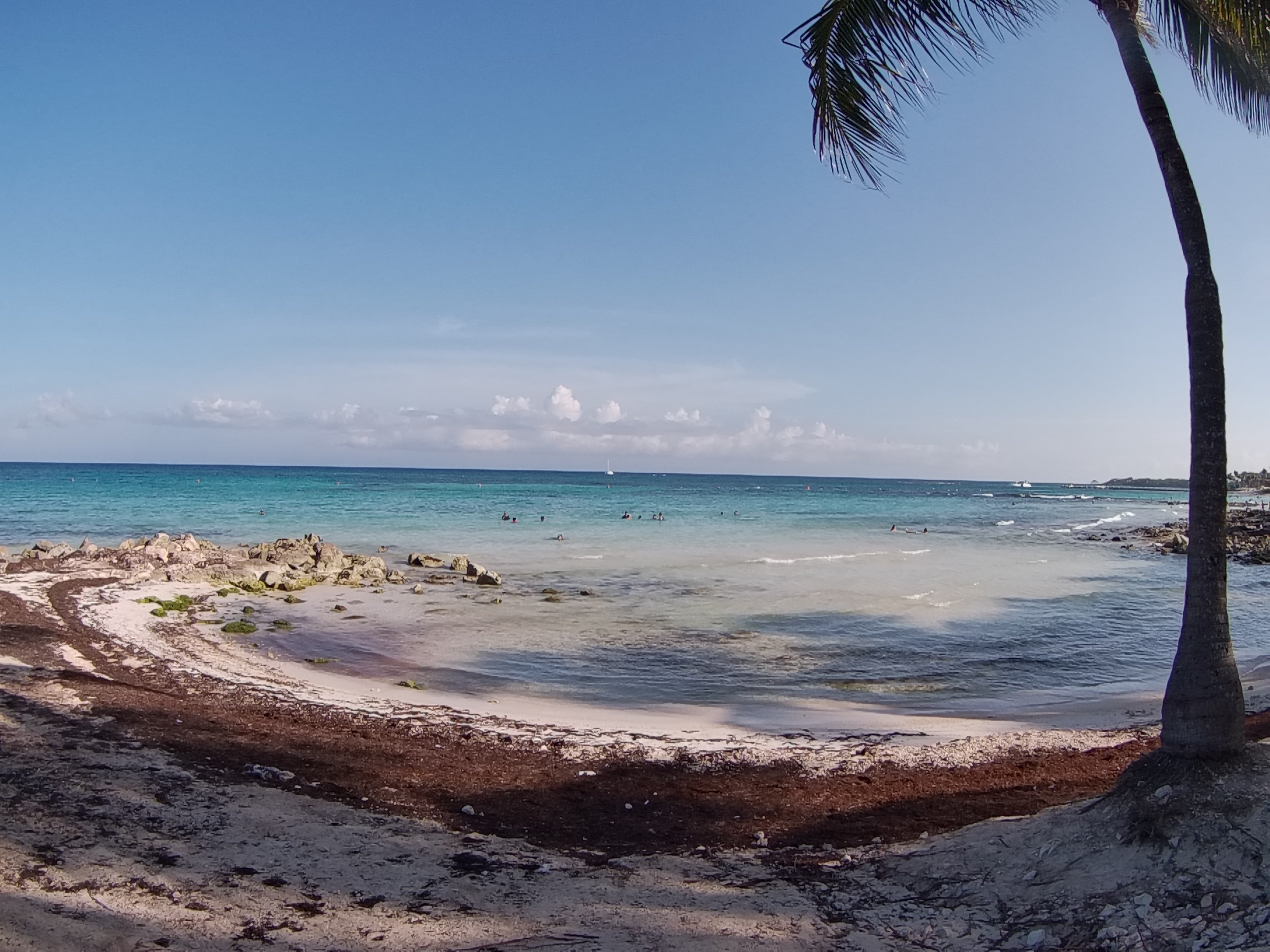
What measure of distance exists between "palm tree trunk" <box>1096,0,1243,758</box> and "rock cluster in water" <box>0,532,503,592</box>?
20852 millimetres

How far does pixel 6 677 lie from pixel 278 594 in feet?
38.3

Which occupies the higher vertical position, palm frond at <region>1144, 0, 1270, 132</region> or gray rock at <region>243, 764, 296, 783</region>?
palm frond at <region>1144, 0, 1270, 132</region>

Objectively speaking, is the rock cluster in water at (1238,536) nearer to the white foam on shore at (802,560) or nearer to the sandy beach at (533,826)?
the white foam on shore at (802,560)

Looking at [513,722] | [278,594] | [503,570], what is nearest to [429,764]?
[513,722]

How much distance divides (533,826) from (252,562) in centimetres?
2205

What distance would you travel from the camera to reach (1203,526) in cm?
526

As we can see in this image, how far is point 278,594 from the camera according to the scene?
21484mm

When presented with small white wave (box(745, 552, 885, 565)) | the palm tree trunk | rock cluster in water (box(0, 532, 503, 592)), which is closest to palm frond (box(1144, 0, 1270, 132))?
the palm tree trunk

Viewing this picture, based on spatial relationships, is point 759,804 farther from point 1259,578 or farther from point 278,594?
point 1259,578

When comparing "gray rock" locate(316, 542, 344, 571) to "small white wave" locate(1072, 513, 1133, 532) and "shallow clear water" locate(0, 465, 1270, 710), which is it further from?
"small white wave" locate(1072, 513, 1133, 532)

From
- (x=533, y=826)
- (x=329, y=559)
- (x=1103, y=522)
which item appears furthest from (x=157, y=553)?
(x=1103, y=522)

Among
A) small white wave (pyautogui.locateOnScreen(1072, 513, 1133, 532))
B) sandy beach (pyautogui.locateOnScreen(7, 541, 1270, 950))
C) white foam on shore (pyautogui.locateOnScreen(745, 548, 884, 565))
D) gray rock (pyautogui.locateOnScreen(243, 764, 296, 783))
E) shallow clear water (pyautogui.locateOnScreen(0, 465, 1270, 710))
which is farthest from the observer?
small white wave (pyautogui.locateOnScreen(1072, 513, 1133, 532))

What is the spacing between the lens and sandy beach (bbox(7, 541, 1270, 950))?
4715mm

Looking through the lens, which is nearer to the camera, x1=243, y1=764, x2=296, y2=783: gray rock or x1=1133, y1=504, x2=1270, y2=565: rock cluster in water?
x1=243, y1=764, x2=296, y2=783: gray rock
